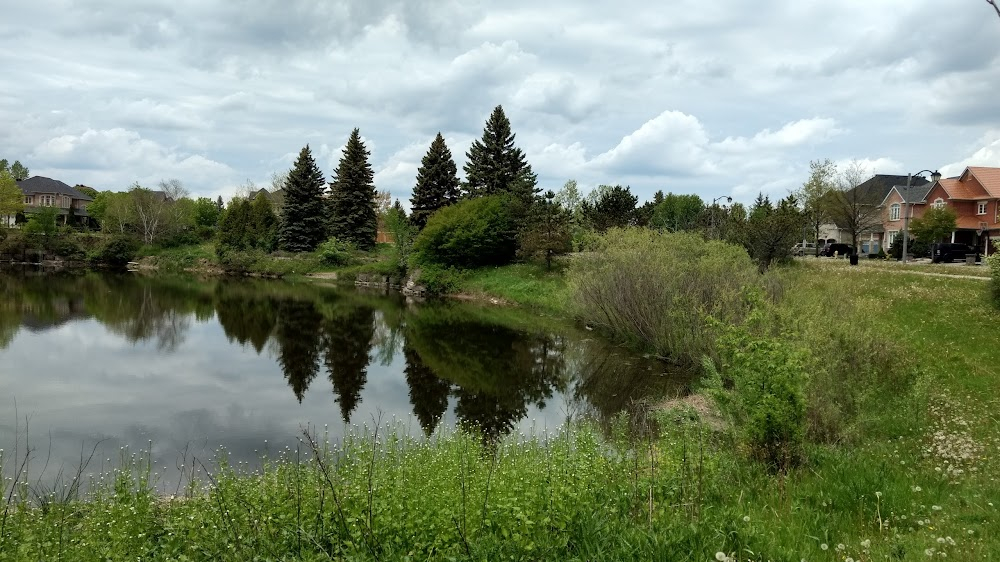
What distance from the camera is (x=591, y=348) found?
23.7m

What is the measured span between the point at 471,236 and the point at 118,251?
131 feet

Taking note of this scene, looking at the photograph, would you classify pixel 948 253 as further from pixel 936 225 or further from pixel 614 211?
pixel 614 211

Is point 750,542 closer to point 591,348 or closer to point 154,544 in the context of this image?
point 154,544

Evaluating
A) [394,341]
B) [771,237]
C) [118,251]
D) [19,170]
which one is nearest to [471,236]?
[394,341]

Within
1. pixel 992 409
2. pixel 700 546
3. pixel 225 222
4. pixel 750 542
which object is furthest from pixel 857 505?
pixel 225 222

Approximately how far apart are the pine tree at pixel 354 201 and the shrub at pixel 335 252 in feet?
4.19

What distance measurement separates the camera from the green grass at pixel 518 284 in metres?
38.6

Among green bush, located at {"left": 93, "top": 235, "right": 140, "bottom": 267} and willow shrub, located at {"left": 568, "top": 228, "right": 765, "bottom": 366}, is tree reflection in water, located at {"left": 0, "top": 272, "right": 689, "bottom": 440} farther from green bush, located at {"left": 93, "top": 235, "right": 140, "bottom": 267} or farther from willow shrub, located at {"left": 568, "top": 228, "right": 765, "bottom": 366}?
green bush, located at {"left": 93, "top": 235, "right": 140, "bottom": 267}

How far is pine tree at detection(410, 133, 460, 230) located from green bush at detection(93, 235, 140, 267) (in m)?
29.4

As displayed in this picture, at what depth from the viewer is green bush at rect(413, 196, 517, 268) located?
4578 cm

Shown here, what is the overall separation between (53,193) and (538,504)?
98.3m

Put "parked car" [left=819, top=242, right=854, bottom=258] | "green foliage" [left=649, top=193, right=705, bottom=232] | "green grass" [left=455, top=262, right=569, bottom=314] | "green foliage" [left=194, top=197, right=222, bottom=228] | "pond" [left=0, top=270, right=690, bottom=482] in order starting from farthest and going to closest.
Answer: "green foliage" [left=194, top=197, right=222, bottom=228], "green foliage" [left=649, top=193, right=705, bottom=232], "parked car" [left=819, top=242, right=854, bottom=258], "green grass" [left=455, top=262, right=569, bottom=314], "pond" [left=0, top=270, right=690, bottom=482]

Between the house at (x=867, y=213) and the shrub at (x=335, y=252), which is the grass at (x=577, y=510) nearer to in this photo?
the house at (x=867, y=213)

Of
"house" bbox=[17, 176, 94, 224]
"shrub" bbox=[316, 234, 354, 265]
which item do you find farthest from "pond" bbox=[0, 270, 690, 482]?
"house" bbox=[17, 176, 94, 224]
